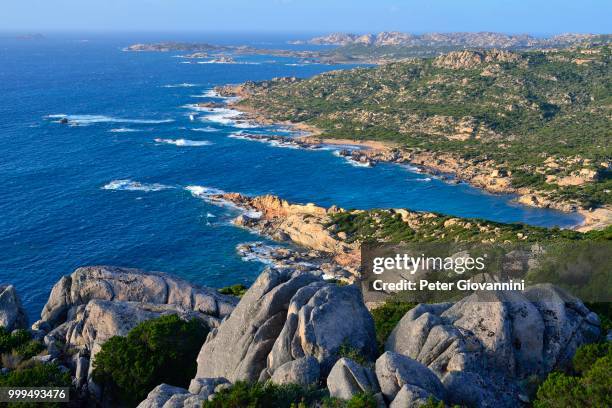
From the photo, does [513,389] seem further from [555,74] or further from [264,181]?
[555,74]

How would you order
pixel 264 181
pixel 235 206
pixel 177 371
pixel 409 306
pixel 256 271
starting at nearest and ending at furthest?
pixel 177 371
pixel 409 306
pixel 256 271
pixel 235 206
pixel 264 181

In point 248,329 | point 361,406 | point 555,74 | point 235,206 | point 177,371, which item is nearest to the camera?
point 361,406

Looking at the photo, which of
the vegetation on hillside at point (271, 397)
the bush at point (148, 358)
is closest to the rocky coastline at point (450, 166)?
the bush at point (148, 358)

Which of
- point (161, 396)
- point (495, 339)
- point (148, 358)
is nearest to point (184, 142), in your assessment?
point (148, 358)

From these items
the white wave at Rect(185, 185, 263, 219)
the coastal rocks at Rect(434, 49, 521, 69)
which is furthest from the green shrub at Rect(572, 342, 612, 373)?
the coastal rocks at Rect(434, 49, 521, 69)

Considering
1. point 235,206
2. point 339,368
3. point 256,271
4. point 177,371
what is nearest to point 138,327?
point 177,371

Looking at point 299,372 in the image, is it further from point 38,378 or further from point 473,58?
point 473,58

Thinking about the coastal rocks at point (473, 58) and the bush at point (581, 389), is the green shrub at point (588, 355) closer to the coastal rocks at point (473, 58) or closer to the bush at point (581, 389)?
the bush at point (581, 389)
